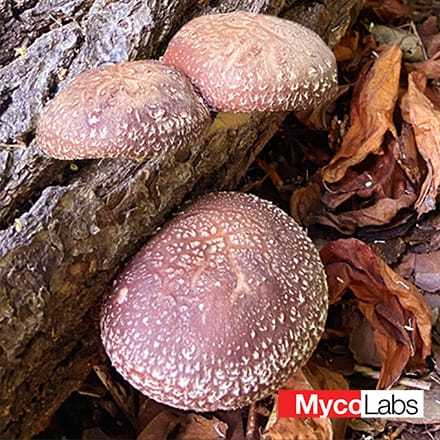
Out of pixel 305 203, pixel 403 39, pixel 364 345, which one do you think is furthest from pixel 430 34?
pixel 364 345

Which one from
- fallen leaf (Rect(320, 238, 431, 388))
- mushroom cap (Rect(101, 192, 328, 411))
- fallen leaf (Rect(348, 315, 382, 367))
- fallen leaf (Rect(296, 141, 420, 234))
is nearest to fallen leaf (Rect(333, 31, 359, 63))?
fallen leaf (Rect(296, 141, 420, 234))

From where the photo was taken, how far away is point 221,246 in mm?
2324

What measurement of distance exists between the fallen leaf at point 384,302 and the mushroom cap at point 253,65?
0.76m

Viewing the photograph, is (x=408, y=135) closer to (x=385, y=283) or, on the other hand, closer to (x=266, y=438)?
(x=385, y=283)

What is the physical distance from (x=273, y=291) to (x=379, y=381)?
2.50 feet

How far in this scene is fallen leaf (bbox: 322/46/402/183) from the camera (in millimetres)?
3285

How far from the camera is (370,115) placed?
335 centimetres

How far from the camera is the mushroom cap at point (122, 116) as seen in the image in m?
2.03

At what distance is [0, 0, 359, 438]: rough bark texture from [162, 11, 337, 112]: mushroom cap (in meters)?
0.29

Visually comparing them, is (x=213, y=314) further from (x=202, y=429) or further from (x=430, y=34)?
(x=430, y=34)

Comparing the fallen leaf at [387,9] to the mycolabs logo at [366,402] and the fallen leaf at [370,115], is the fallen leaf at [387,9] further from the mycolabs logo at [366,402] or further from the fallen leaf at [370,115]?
the mycolabs logo at [366,402]

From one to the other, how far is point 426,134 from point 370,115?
0.88 ft

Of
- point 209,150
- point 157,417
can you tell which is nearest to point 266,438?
point 157,417

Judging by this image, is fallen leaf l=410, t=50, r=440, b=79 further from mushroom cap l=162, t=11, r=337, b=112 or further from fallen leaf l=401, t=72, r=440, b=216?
mushroom cap l=162, t=11, r=337, b=112
